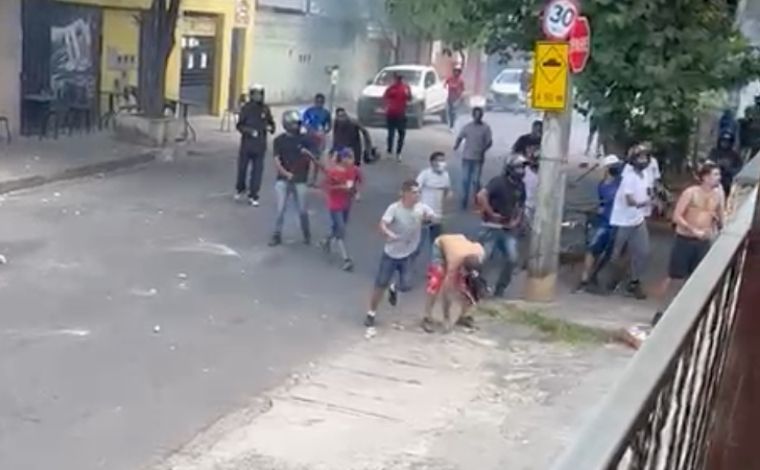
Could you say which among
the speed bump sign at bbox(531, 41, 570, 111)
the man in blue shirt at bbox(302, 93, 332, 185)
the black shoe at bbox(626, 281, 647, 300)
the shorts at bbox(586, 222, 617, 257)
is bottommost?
the black shoe at bbox(626, 281, 647, 300)

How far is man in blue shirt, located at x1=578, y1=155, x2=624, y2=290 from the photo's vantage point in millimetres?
13336

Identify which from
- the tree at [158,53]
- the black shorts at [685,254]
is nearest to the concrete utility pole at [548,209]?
the black shorts at [685,254]

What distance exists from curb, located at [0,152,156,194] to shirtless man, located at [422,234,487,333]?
→ 7.90 meters

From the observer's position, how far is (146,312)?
10.9 m

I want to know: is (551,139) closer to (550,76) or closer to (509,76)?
(550,76)

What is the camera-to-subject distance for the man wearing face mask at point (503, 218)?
12719 millimetres

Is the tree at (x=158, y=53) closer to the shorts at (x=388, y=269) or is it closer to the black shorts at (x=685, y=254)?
the shorts at (x=388, y=269)

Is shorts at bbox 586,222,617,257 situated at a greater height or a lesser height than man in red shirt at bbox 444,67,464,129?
lesser

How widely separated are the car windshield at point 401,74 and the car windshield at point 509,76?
9.43 m

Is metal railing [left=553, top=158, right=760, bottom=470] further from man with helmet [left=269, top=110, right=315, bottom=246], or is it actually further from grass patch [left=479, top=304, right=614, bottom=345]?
man with helmet [left=269, top=110, right=315, bottom=246]

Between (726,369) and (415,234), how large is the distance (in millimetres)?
8598

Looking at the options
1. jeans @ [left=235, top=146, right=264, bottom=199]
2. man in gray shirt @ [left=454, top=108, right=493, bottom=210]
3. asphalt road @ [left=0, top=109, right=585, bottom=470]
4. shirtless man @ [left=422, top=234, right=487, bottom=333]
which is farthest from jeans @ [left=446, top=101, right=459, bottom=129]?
shirtless man @ [left=422, top=234, right=487, bottom=333]

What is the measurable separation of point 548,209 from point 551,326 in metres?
1.68

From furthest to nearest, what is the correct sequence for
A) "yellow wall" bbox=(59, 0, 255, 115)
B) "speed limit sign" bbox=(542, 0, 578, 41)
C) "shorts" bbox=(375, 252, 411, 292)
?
1. "yellow wall" bbox=(59, 0, 255, 115)
2. "speed limit sign" bbox=(542, 0, 578, 41)
3. "shorts" bbox=(375, 252, 411, 292)
